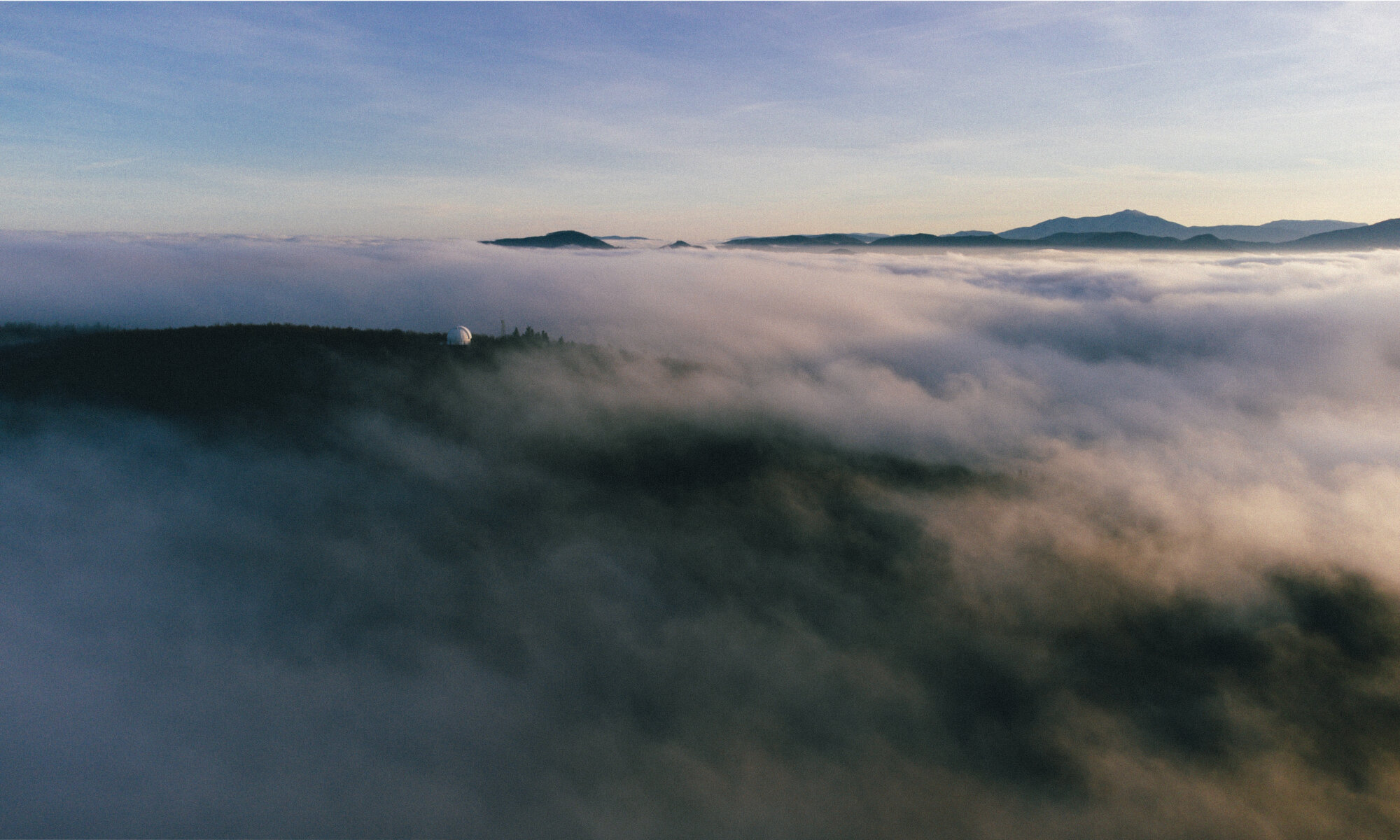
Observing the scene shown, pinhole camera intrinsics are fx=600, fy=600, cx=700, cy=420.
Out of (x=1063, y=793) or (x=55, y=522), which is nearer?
(x=1063, y=793)

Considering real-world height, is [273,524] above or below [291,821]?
above

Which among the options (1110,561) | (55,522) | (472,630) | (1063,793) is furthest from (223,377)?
(1110,561)

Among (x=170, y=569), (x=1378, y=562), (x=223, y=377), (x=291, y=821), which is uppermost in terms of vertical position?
(x=223, y=377)

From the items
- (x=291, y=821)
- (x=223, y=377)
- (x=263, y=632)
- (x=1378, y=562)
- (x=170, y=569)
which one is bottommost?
(x=291, y=821)

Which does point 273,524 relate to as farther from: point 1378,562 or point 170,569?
point 1378,562

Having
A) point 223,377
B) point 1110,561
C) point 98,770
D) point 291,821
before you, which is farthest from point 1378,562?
point 98,770

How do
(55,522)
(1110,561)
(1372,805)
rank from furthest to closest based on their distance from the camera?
(1110,561)
(55,522)
(1372,805)

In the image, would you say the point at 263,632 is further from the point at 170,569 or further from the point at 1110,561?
the point at 1110,561

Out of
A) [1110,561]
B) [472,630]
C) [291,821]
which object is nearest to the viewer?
[291,821]

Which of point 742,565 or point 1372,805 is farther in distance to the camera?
point 742,565
